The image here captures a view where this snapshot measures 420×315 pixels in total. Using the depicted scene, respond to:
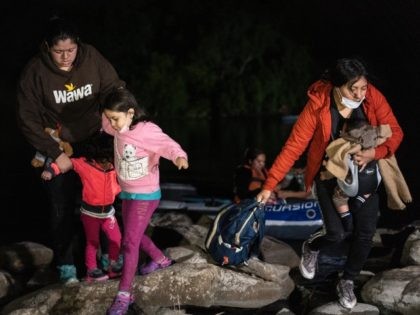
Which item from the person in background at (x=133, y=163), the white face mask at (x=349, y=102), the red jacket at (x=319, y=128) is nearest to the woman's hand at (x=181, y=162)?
the person in background at (x=133, y=163)

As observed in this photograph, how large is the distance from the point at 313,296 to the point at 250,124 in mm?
29044

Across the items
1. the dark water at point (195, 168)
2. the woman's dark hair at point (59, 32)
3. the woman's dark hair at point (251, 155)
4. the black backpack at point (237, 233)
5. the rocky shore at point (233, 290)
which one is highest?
the woman's dark hair at point (59, 32)

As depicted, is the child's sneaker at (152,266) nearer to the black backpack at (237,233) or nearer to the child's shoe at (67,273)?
the black backpack at (237,233)

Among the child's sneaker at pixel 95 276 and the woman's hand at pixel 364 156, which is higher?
the woman's hand at pixel 364 156

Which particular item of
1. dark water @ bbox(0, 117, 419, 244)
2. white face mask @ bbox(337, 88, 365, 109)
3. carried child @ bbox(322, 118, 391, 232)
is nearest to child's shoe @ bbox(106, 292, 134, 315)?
carried child @ bbox(322, 118, 391, 232)

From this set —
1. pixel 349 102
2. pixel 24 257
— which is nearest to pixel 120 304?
pixel 349 102

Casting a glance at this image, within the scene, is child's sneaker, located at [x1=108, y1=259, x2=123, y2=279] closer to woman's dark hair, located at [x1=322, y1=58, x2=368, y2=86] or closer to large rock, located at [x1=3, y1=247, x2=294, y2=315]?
large rock, located at [x1=3, y1=247, x2=294, y2=315]

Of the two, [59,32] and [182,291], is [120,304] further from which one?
[59,32]

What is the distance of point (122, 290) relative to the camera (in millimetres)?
3791

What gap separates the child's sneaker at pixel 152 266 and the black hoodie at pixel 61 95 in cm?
107

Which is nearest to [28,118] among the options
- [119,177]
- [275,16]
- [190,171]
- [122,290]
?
[119,177]

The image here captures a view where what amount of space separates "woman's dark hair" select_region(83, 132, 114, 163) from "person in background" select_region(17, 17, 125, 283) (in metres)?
0.11

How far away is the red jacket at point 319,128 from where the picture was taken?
11.7 ft

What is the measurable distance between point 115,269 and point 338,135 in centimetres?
200
